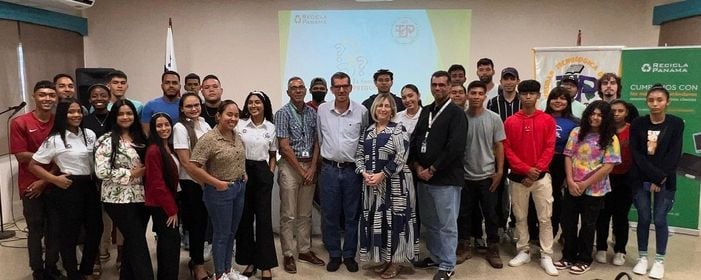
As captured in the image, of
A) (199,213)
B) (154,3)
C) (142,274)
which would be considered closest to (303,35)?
(154,3)

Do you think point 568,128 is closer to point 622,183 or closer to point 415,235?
point 622,183

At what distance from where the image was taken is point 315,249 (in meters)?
4.14

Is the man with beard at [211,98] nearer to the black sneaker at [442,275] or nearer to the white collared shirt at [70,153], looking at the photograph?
the white collared shirt at [70,153]

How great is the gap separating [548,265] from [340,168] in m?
1.83

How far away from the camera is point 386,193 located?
3369 millimetres

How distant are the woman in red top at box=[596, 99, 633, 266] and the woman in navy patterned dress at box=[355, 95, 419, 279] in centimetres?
166

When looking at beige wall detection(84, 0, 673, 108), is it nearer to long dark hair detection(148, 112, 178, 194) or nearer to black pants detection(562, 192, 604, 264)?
black pants detection(562, 192, 604, 264)

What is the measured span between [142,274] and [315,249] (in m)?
1.57

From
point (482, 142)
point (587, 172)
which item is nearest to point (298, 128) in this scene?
point (482, 142)

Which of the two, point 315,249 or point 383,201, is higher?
point 383,201

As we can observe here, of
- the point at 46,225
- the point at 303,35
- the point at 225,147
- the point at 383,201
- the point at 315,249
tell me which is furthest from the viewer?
the point at 303,35

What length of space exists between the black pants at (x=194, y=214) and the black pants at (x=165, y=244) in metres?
0.24

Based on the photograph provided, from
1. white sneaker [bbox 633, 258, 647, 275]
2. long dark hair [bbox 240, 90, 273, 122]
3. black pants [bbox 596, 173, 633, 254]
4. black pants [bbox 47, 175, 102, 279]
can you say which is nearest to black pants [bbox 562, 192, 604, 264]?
black pants [bbox 596, 173, 633, 254]

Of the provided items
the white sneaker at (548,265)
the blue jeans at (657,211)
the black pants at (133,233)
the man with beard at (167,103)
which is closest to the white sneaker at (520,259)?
the white sneaker at (548,265)
